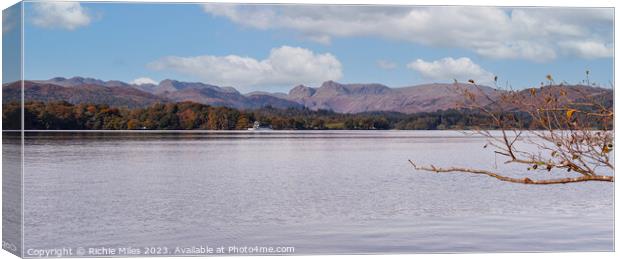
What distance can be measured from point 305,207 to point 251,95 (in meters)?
1.58

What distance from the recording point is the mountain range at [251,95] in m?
9.63

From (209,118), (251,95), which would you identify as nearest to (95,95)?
(209,118)

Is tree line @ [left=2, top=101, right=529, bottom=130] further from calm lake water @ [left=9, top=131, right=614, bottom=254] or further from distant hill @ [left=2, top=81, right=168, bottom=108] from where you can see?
calm lake water @ [left=9, top=131, right=614, bottom=254]

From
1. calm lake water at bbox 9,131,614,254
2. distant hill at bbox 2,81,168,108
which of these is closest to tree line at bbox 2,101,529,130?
distant hill at bbox 2,81,168,108

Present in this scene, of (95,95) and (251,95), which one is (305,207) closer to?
(251,95)

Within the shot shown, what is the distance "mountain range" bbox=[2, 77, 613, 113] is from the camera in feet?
31.6

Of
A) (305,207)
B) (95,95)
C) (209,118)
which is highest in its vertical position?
(95,95)

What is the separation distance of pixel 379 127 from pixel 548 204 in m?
3.53

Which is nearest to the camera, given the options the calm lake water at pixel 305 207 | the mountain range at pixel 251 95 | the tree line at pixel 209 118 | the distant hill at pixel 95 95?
the calm lake water at pixel 305 207

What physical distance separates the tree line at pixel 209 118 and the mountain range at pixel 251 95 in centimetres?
17

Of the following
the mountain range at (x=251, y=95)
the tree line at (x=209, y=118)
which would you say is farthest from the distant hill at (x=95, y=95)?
the tree line at (x=209, y=118)

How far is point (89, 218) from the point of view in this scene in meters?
9.21

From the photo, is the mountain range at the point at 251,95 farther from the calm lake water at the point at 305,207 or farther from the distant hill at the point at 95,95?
the calm lake water at the point at 305,207

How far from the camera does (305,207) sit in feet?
34.1
